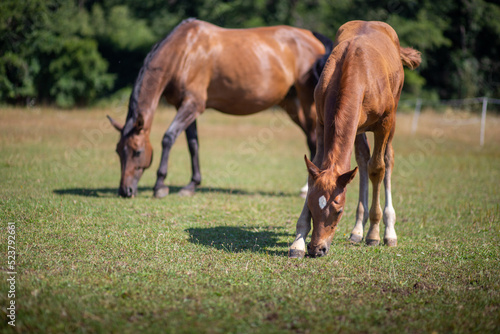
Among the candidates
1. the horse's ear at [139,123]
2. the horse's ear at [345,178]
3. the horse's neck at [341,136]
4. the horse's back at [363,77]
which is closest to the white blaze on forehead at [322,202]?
the horse's ear at [345,178]

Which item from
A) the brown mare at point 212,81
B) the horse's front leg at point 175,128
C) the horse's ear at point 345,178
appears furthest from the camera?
the horse's front leg at point 175,128

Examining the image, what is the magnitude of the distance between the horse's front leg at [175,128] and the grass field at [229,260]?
1.04 feet

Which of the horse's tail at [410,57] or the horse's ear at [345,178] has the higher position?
the horse's tail at [410,57]

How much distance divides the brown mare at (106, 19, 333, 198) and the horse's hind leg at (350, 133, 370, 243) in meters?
2.66

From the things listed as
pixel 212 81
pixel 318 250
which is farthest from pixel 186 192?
pixel 318 250

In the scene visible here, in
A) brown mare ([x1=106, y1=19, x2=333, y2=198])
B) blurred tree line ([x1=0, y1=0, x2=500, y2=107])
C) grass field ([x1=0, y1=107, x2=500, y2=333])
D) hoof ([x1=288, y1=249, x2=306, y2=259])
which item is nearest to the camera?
grass field ([x1=0, y1=107, x2=500, y2=333])

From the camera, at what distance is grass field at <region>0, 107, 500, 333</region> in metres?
3.29

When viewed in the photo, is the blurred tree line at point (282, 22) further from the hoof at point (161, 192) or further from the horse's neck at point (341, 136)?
the horse's neck at point (341, 136)

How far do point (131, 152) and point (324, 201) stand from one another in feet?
14.6

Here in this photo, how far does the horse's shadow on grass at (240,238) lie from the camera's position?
513cm

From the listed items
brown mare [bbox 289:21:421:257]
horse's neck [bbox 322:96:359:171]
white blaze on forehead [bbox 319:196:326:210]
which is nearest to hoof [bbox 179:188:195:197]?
brown mare [bbox 289:21:421:257]

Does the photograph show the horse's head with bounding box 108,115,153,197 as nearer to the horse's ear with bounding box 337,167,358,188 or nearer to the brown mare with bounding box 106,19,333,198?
the brown mare with bounding box 106,19,333,198

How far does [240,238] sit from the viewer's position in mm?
5609

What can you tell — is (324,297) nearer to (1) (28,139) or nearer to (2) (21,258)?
(2) (21,258)
